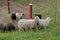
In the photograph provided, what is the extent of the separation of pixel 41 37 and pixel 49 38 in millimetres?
318

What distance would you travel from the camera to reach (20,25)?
9227 mm

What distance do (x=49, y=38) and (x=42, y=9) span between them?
7.55m

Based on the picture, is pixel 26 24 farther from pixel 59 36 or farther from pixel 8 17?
pixel 8 17

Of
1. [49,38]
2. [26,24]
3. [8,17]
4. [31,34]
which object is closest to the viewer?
[49,38]

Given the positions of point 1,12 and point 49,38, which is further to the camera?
point 1,12

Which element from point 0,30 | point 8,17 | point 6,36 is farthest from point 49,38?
point 8,17

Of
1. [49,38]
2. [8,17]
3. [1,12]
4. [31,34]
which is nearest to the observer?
[49,38]

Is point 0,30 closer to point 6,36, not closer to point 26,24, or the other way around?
point 26,24

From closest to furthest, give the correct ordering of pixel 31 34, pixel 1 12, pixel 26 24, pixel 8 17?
pixel 31 34, pixel 26 24, pixel 8 17, pixel 1 12

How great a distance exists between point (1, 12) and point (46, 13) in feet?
8.71

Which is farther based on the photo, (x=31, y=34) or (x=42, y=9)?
A: (x=42, y=9)

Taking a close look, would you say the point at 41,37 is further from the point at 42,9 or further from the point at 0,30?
the point at 42,9

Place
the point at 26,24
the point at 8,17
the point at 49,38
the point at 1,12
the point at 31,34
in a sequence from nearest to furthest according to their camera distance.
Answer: the point at 49,38
the point at 31,34
the point at 26,24
the point at 8,17
the point at 1,12

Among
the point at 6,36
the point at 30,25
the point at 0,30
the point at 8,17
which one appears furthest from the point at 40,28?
the point at 8,17
